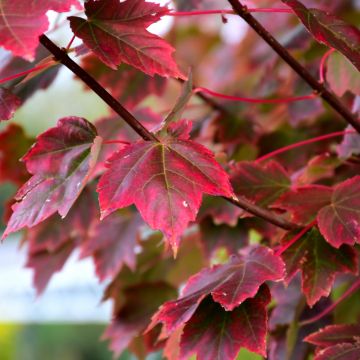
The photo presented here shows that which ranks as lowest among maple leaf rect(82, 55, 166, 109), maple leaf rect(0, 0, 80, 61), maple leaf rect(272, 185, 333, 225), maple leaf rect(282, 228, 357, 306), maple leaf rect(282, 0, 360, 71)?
maple leaf rect(282, 228, 357, 306)

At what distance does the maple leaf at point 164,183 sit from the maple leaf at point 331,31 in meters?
0.15

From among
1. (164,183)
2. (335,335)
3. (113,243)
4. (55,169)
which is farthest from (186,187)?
(113,243)

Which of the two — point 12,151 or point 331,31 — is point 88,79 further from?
point 12,151

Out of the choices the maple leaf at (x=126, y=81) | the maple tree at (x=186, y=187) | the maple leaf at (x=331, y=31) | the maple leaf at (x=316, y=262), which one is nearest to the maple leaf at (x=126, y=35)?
the maple tree at (x=186, y=187)

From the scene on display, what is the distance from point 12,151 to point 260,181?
0.44 meters

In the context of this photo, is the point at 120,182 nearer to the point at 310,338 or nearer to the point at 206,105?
the point at 310,338

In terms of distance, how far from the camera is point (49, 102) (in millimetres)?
7504

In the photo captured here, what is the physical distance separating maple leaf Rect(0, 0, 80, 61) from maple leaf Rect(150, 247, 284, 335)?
26cm

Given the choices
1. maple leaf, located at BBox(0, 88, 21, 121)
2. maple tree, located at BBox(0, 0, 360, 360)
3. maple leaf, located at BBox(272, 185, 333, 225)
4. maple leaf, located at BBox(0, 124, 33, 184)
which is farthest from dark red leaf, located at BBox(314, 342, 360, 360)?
maple leaf, located at BBox(0, 124, 33, 184)

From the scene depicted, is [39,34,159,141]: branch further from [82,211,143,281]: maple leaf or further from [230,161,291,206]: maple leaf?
[82,211,143,281]: maple leaf

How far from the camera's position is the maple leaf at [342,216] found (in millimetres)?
691

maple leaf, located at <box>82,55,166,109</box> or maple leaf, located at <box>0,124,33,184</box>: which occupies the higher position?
maple leaf, located at <box>0,124,33,184</box>

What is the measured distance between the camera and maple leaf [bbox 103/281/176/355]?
1.04m

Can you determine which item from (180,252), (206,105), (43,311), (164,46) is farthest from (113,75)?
(43,311)
